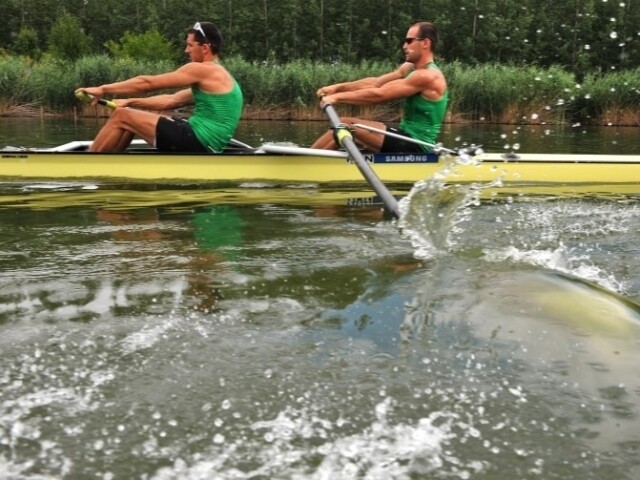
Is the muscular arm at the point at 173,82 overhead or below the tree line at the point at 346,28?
below

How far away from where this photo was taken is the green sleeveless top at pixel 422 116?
8.09m

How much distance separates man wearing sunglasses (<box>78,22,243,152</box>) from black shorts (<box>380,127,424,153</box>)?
171 cm

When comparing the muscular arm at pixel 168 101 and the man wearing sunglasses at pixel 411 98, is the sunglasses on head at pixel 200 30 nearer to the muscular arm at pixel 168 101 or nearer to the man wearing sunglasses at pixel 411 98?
the muscular arm at pixel 168 101

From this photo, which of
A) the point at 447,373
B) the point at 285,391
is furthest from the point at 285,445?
the point at 447,373

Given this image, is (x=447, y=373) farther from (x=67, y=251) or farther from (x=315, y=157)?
(x=315, y=157)

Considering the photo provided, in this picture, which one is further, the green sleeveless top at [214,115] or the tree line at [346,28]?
the tree line at [346,28]

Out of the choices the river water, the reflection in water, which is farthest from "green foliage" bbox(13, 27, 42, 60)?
the reflection in water

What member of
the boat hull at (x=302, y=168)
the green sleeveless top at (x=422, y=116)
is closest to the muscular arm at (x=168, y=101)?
the boat hull at (x=302, y=168)

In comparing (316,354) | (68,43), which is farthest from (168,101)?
(68,43)

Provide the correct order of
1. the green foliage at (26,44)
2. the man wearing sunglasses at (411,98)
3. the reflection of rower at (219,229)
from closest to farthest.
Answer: the reflection of rower at (219,229) < the man wearing sunglasses at (411,98) < the green foliage at (26,44)

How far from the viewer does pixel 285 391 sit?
9.79 ft

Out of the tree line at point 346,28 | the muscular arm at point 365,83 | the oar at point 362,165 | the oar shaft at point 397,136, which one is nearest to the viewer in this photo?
the oar at point 362,165

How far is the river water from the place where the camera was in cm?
258

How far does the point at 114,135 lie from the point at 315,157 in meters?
2.21
